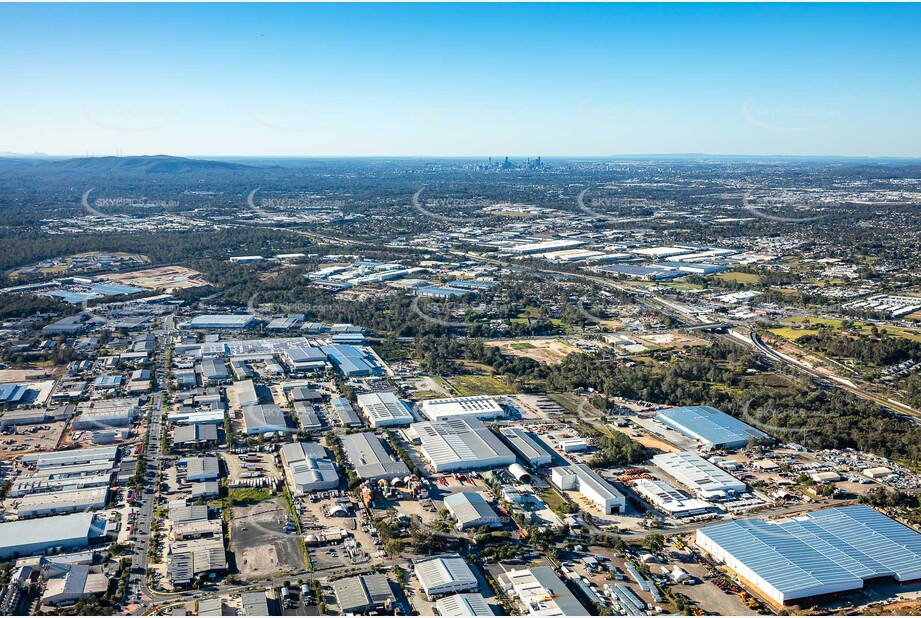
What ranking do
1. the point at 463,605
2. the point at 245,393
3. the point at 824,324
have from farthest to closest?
the point at 824,324 → the point at 245,393 → the point at 463,605

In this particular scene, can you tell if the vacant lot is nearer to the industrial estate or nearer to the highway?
the industrial estate

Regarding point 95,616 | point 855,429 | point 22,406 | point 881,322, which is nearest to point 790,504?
point 855,429

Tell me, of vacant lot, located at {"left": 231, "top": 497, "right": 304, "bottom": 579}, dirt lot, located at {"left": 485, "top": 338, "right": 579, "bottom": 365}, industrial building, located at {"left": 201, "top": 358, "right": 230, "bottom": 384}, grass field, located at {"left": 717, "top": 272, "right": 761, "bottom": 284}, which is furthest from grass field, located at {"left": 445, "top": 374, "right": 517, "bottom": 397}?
grass field, located at {"left": 717, "top": 272, "right": 761, "bottom": 284}

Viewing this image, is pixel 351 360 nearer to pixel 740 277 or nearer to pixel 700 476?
pixel 700 476

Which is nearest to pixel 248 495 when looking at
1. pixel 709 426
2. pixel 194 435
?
pixel 194 435

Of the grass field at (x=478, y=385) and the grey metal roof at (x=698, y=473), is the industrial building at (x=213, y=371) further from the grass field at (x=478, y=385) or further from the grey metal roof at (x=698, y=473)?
the grey metal roof at (x=698, y=473)

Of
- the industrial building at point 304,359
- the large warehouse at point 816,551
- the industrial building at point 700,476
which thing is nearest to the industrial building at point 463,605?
the large warehouse at point 816,551
